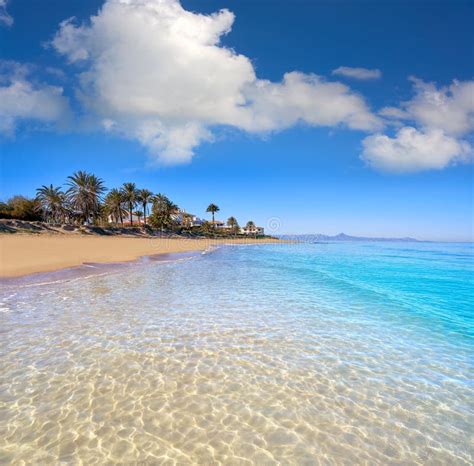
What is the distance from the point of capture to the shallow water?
3602 millimetres

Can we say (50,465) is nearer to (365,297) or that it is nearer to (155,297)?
(155,297)

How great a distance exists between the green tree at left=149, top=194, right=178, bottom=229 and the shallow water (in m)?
82.3

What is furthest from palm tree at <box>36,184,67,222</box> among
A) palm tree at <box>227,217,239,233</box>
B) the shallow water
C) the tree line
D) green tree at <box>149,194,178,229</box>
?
palm tree at <box>227,217,239,233</box>

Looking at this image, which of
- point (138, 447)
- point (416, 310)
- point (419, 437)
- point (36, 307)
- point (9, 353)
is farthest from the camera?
point (416, 310)

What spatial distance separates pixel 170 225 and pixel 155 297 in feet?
281

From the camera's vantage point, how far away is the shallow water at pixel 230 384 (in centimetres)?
360

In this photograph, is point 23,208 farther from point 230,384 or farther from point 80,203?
point 230,384

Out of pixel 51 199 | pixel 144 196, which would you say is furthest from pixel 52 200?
pixel 144 196

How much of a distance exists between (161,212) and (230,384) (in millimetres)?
90461

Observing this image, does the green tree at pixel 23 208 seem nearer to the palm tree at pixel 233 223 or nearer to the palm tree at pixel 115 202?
the palm tree at pixel 115 202

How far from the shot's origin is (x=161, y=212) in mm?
91938

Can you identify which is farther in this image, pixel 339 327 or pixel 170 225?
pixel 170 225

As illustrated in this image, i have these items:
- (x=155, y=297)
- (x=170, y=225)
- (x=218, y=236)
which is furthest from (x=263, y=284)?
(x=218, y=236)

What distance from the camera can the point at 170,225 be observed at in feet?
312
